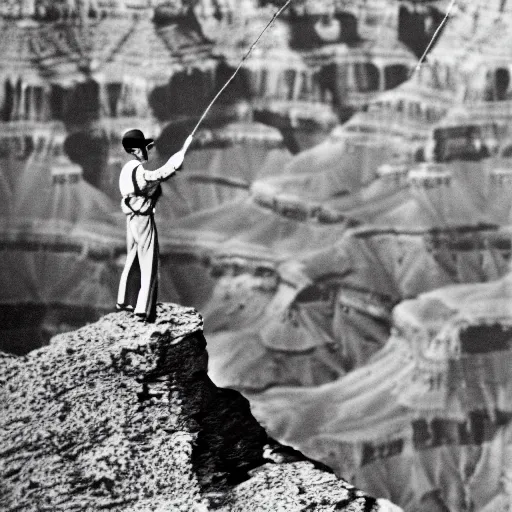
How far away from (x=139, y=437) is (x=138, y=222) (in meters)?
1.47

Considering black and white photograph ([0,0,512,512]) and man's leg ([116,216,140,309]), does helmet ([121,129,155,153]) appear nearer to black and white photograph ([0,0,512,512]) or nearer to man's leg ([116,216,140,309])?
man's leg ([116,216,140,309])

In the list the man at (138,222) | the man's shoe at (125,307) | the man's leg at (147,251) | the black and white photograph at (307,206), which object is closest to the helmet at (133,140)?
the man at (138,222)

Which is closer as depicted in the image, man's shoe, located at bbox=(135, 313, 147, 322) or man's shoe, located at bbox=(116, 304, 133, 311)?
man's shoe, located at bbox=(135, 313, 147, 322)

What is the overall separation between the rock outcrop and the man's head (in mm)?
1053

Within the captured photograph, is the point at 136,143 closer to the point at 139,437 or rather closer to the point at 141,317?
the point at 141,317

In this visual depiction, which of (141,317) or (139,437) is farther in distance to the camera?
(141,317)

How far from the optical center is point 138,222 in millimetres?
7867

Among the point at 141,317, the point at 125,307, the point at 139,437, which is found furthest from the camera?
the point at 125,307

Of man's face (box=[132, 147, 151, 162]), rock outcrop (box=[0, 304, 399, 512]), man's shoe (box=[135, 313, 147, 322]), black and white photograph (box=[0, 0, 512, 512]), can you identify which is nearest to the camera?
rock outcrop (box=[0, 304, 399, 512])

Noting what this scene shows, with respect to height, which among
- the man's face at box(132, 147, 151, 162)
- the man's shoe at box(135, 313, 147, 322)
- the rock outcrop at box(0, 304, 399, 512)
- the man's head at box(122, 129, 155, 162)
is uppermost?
the man's head at box(122, 129, 155, 162)

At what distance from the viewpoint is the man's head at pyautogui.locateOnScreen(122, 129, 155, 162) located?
7.82m

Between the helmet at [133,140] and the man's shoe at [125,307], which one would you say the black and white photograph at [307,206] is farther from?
the helmet at [133,140]

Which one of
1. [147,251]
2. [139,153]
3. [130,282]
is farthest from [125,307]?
[139,153]

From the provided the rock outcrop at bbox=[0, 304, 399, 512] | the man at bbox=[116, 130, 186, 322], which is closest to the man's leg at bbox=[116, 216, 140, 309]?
the man at bbox=[116, 130, 186, 322]
